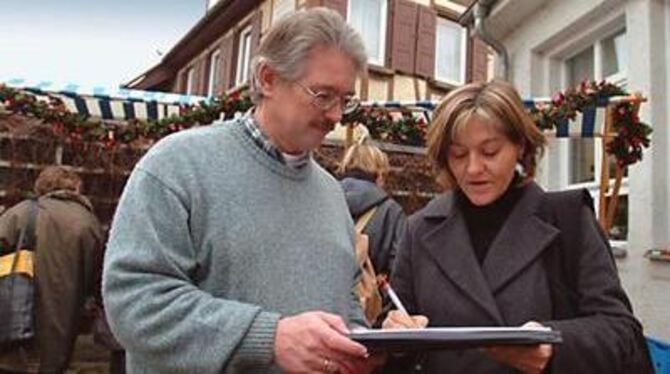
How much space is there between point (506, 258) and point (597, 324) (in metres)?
0.26

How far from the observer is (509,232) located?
5.57ft

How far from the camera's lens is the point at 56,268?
435cm

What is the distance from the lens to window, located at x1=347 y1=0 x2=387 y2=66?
41.3ft

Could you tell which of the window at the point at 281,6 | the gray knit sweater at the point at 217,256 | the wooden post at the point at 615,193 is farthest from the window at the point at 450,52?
the gray knit sweater at the point at 217,256

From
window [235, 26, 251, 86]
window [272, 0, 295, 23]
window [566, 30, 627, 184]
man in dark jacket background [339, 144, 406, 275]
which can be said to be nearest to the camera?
man in dark jacket background [339, 144, 406, 275]

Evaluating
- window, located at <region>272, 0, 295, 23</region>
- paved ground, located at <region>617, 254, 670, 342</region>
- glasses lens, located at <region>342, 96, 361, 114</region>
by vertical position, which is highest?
window, located at <region>272, 0, 295, 23</region>

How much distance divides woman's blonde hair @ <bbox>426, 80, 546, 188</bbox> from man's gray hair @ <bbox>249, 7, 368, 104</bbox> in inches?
12.6

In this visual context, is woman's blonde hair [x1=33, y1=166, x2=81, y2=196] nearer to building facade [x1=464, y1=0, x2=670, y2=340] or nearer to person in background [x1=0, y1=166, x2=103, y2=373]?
person in background [x1=0, y1=166, x2=103, y2=373]

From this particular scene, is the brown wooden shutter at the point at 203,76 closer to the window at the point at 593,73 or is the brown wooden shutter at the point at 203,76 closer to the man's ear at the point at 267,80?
the window at the point at 593,73

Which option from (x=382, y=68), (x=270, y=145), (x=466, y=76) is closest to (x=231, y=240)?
(x=270, y=145)

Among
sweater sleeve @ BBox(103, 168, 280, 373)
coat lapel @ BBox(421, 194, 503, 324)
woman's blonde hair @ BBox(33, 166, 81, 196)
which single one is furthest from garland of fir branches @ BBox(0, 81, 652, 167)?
sweater sleeve @ BBox(103, 168, 280, 373)

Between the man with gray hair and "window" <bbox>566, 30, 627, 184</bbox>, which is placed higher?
"window" <bbox>566, 30, 627, 184</bbox>

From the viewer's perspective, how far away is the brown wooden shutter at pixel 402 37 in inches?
496

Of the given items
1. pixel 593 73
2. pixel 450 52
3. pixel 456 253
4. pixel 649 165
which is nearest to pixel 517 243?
pixel 456 253
